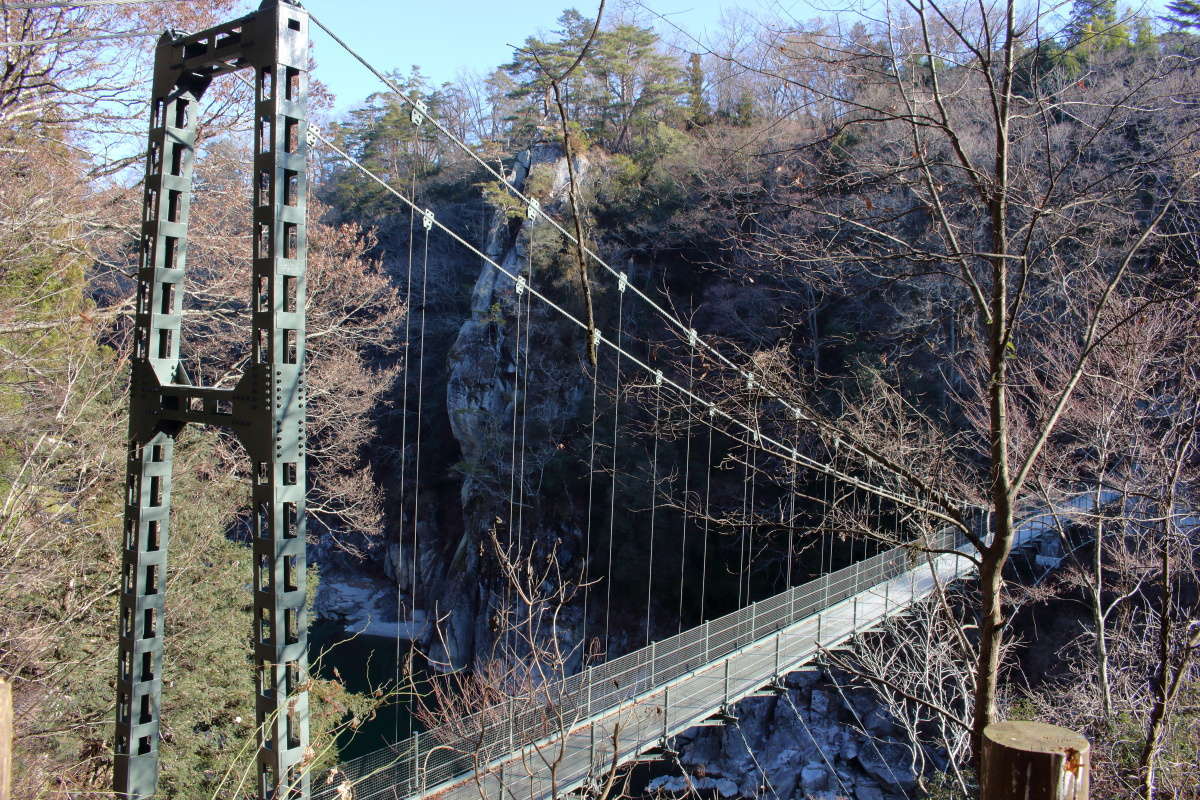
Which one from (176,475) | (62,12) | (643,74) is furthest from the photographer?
(643,74)

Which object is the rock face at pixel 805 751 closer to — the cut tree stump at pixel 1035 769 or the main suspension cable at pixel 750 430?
the main suspension cable at pixel 750 430

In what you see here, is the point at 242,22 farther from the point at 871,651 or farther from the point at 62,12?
the point at 871,651

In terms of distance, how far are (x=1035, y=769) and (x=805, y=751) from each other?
33.0ft

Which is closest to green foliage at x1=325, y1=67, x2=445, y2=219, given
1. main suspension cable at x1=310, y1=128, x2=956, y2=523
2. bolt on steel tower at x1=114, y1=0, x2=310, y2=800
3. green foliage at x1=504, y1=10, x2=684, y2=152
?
green foliage at x1=504, y1=10, x2=684, y2=152

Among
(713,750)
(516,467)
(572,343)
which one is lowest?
(713,750)

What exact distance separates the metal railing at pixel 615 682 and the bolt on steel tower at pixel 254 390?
189 cm

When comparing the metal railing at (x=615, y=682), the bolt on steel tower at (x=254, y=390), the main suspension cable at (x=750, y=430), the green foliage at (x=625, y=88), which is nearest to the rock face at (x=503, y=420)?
the green foliage at (x=625, y=88)

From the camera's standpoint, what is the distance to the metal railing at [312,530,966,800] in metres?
5.32

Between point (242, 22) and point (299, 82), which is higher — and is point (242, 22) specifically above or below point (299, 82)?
above

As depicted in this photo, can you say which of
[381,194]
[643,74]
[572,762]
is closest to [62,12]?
[572,762]

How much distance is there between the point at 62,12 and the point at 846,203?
860cm

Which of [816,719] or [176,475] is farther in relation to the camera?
[816,719]

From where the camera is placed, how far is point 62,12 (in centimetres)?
555

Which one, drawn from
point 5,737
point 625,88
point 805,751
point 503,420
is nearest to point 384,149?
point 625,88
